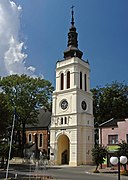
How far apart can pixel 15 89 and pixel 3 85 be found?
2.51 meters

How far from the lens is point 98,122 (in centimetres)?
6197

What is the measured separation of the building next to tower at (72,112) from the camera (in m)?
52.7

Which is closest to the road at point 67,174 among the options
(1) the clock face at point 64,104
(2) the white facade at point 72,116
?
(2) the white facade at point 72,116

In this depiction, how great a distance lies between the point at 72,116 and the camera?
54.1 meters

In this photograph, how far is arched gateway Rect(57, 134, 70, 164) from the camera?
182 feet

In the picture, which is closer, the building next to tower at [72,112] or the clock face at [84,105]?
the building next to tower at [72,112]

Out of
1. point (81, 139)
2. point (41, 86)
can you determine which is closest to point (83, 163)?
point (81, 139)

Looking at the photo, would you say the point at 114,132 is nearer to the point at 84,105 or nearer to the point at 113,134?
the point at 113,134

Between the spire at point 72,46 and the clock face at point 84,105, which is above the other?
the spire at point 72,46

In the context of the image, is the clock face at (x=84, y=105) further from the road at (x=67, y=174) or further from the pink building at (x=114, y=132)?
the road at (x=67, y=174)

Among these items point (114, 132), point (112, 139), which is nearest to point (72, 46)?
point (114, 132)

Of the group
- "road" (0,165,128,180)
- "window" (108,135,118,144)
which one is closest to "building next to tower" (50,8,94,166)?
"window" (108,135,118,144)

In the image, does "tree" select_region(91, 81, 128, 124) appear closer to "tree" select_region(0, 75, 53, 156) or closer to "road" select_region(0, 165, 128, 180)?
"tree" select_region(0, 75, 53, 156)

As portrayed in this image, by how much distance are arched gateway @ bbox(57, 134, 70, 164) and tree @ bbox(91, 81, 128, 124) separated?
9515 millimetres
